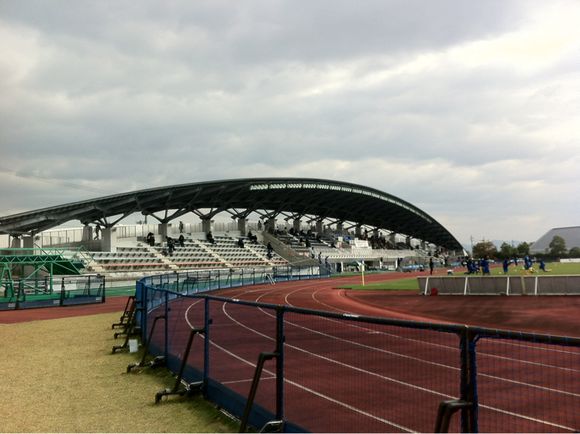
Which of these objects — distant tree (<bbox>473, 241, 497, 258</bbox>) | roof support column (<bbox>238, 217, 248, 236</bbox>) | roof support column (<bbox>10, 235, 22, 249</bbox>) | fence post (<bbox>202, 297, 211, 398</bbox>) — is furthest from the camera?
distant tree (<bbox>473, 241, 497, 258</bbox>)

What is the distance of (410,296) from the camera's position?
25938 millimetres

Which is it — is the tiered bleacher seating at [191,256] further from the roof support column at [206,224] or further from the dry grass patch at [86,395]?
the dry grass patch at [86,395]

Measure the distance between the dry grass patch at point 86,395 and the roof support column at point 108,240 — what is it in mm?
38411

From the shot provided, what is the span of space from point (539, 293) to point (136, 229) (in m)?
49.3

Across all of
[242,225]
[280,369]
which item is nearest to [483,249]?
[242,225]

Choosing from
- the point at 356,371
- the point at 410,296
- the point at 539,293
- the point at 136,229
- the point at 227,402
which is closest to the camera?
the point at 227,402

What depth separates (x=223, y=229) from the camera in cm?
7612

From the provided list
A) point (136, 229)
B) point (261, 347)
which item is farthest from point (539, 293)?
point (136, 229)

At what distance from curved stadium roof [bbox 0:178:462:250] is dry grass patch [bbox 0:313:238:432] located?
38.1m

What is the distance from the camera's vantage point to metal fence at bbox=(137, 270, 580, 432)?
5.00 metres

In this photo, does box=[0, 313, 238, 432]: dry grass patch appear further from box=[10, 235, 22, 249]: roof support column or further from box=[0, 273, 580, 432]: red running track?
box=[10, 235, 22, 249]: roof support column

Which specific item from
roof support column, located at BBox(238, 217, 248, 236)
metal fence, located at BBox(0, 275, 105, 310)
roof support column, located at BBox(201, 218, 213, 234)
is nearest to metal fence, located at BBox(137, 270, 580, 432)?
metal fence, located at BBox(0, 275, 105, 310)

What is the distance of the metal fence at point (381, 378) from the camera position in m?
5.00

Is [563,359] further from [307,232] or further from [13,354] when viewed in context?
[307,232]
